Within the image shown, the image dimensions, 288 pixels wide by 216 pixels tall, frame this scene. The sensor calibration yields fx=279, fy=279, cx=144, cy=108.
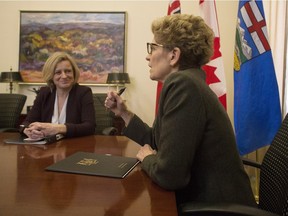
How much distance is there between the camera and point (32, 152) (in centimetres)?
130

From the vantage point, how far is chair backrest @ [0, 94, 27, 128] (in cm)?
263

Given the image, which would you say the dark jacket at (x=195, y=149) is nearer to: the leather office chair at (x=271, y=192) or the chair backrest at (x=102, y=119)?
the leather office chair at (x=271, y=192)

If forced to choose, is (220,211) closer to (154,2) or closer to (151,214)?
(151,214)

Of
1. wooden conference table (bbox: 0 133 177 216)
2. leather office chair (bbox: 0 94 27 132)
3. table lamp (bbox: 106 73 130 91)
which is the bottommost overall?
wooden conference table (bbox: 0 133 177 216)

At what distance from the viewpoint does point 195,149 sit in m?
0.89

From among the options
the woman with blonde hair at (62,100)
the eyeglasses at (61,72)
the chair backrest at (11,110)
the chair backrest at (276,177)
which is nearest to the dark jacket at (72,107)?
the woman with blonde hair at (62,100)

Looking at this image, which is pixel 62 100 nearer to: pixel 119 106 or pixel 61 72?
pixel 61 72

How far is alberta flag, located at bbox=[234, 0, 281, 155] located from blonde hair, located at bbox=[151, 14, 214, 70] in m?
1.33

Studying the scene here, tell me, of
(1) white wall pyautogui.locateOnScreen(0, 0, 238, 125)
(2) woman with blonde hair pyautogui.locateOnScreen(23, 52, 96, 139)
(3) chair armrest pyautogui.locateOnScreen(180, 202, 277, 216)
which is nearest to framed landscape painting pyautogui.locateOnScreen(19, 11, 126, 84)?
(1) white wall pyautogui.locateOnScreen(0, 0, 238, 125)

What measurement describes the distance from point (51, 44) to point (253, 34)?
104 inches

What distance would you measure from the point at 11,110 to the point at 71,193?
7.02 feet

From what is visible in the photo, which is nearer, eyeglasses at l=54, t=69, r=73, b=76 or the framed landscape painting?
eyeglasses at l=54, t=69, r=73, b=76

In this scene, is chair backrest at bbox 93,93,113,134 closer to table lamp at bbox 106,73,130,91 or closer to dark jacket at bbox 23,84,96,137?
table lamp at bbox 106,73,130,91

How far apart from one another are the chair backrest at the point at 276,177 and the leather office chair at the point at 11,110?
2263 mm
